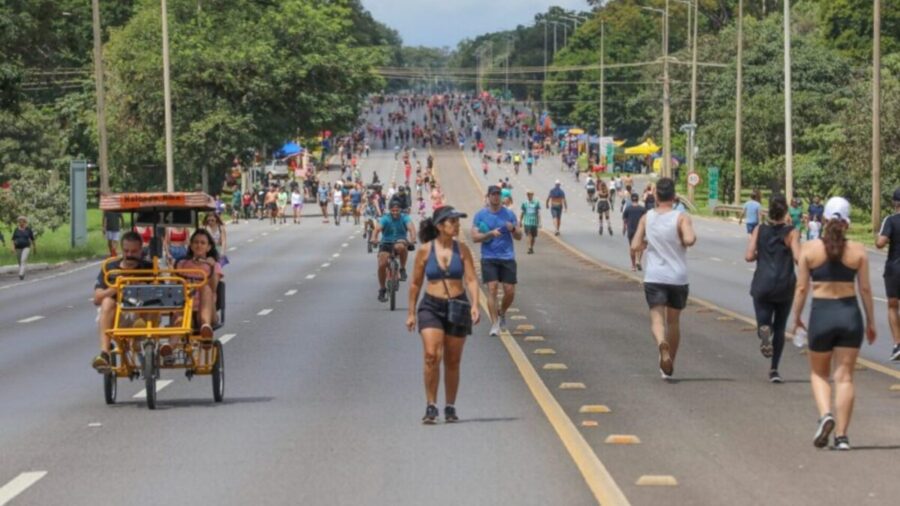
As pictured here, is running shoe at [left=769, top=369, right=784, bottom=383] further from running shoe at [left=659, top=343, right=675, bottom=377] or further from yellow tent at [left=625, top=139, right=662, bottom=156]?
yellow tent at [left=625, top=139, right=662, bottom=156]

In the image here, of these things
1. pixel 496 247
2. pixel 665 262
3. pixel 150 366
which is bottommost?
pixel 150 366

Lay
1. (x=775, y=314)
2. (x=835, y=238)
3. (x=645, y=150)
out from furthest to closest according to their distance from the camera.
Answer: (x=645, y=150), (x=775, y=314), (x=835, y=238)

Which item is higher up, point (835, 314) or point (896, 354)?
point (835, 314)

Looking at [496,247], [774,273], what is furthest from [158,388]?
[496,247]

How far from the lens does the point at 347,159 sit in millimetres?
151875

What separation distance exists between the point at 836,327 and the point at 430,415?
10.4 feet

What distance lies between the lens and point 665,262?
17297mm

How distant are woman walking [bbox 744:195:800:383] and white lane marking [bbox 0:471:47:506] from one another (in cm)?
789

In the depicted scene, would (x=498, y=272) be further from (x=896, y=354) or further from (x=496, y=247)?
(x=896, y=354)

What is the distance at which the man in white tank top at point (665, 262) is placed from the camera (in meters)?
17.2

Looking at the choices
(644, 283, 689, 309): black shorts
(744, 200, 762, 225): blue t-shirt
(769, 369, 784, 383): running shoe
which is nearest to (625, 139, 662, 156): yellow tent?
(744, 200, 762, 225): blue t-shirt

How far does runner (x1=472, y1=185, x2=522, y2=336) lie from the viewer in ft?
77.6

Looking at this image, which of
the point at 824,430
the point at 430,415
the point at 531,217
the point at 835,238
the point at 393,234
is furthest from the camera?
the point at 531,217

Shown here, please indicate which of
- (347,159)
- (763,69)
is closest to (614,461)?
(763,69)
